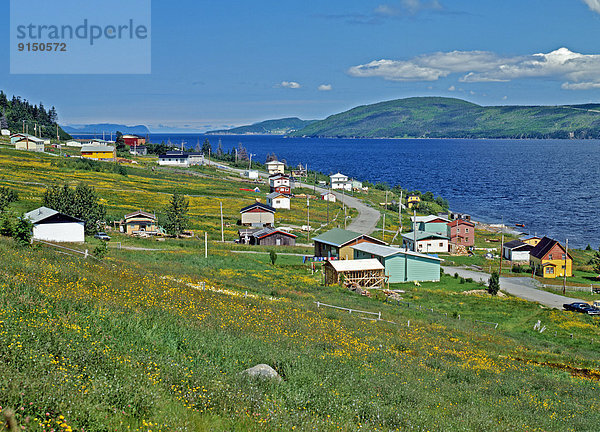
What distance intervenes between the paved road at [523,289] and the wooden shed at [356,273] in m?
14.3

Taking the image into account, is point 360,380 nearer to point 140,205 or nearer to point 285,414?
point 285,414

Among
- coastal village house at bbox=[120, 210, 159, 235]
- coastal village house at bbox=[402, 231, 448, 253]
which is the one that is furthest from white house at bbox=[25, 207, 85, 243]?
coastal village house at bbox=[402, 231, 448, 253]

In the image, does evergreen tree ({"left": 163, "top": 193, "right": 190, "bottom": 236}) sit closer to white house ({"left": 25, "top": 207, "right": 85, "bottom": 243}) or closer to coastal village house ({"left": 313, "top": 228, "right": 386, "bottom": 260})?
coastal village house ({"left": 313, "top": 228, "right": 386, "bottom": 260})

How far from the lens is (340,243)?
58.5 m

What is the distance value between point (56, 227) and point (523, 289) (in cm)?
4796

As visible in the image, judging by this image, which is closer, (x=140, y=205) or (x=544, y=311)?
(x=544, y=311)

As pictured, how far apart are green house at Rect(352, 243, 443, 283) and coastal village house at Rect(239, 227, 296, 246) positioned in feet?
68.6

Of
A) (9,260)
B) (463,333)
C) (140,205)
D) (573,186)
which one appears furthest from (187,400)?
(573,186)

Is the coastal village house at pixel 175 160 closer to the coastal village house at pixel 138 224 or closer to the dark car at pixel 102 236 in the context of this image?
the coastal village house at pixel 138 224

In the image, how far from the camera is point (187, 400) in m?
10.1

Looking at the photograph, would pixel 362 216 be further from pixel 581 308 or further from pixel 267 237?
Result: pixel 581 308

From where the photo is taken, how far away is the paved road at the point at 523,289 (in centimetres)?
5000

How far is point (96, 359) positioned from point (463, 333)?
24608mm

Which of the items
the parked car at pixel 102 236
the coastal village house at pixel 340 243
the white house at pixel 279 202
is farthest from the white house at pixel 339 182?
the parked car at pixel 102 236
